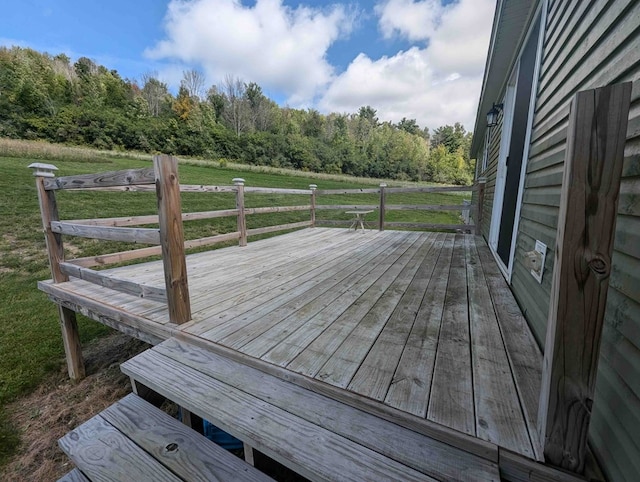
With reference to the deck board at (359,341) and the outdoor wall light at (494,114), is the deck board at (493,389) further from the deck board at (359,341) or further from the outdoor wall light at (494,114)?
the outdoor wall light at (494,114)

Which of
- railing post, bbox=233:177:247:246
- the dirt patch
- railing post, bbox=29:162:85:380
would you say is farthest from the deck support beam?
railing post, bbox=233:177:247:246

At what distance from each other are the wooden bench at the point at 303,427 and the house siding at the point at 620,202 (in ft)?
1.24

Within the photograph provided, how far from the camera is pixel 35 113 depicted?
2159 centimetres

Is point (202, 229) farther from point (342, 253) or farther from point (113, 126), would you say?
point (113, 126)

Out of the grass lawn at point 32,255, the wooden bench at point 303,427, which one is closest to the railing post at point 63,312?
the grass lawn at point 32,255

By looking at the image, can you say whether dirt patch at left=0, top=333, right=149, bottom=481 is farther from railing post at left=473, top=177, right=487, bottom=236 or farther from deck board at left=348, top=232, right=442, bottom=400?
railing post at left=473, top=177, right=487, bottom=236

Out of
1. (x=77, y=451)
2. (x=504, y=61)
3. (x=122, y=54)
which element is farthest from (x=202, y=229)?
(x=122, y=54)

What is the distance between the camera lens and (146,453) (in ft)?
3.52

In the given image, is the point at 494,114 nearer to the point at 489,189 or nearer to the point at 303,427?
the point at 489,189

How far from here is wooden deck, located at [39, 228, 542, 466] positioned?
1.07m

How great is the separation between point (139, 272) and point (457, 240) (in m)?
4.70

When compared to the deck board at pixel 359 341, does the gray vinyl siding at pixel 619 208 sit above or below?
above

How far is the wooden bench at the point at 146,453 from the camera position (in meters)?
0.99

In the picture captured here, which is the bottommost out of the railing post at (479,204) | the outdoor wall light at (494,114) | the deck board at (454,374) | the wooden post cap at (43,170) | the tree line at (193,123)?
the deck board at (454,374)
